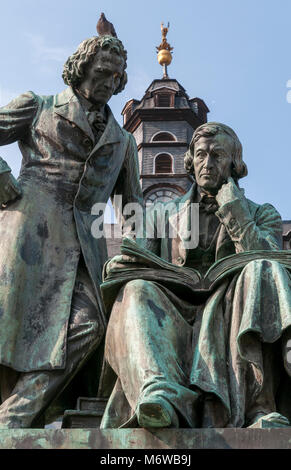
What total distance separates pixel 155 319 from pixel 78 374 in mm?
972

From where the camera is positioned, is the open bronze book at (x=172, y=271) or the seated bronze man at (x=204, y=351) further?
the open bronze book at (x=172, y=271)

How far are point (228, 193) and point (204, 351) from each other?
4.11ft

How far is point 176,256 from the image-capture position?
20.0ft

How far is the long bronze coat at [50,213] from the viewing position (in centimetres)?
556

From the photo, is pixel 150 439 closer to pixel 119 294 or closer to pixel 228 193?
pixel 119 294

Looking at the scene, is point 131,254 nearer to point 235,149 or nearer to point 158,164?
point 235,149

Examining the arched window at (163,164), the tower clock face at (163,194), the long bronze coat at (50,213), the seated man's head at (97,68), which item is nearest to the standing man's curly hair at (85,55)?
the seated man's head at (97,68)

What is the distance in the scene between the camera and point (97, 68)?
6.33 meters

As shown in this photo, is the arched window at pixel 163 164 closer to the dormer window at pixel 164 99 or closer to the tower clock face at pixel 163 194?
the tower clock face at pixel 163 194

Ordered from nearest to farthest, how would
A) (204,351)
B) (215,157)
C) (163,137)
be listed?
(204,351), (215,157), (163,137)

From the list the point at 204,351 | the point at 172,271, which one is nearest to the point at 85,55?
the point at 172,271

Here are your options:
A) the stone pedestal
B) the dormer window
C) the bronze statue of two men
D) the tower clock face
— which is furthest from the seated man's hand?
the dormer window
